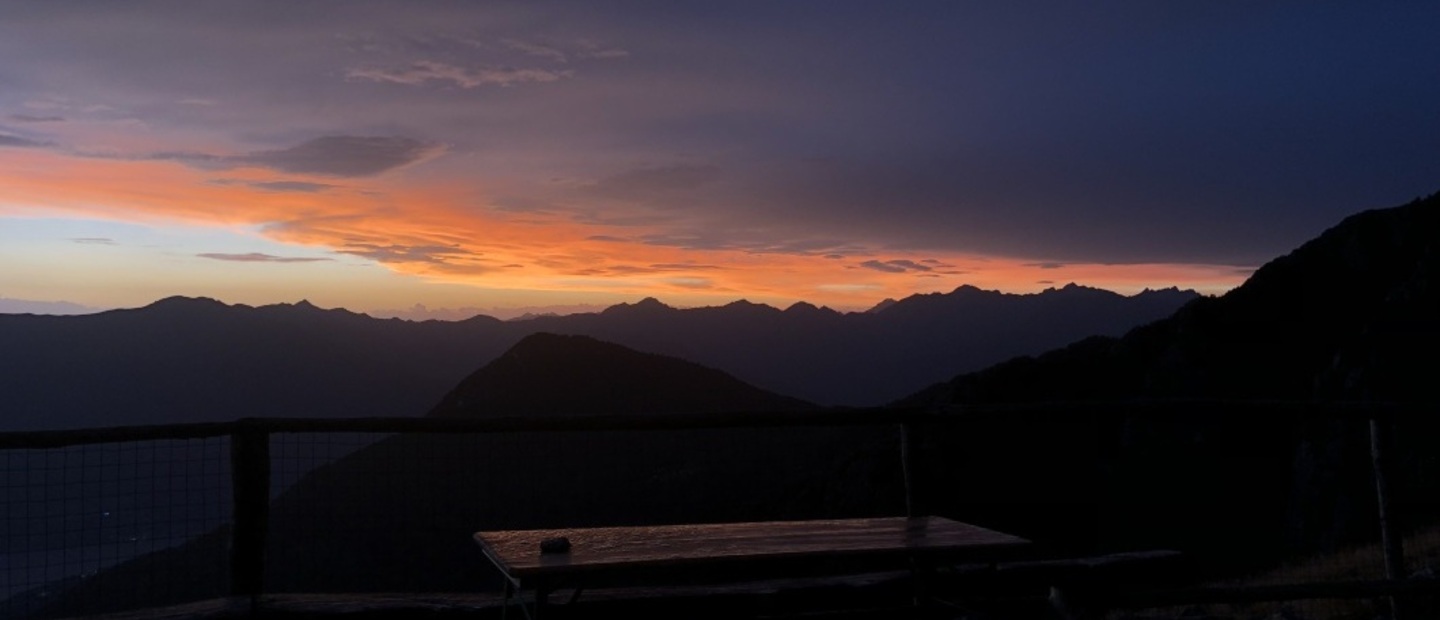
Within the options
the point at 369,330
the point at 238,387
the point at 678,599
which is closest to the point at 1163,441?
the point at 678,599

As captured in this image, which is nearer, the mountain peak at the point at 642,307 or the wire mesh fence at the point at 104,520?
the wire mesh fence at the point at 104,520

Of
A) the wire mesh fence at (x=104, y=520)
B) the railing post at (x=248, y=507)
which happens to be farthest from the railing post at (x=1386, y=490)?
the wire mesh fence at (x=104, y=520)

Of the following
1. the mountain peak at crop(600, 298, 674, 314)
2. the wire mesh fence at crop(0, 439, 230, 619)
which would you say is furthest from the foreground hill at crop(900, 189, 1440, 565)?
the mountain peak at crop(600, 298, 674, 314)

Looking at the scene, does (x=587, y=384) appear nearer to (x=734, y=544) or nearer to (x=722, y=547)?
(x=734, y=544)

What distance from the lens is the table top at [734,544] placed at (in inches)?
172

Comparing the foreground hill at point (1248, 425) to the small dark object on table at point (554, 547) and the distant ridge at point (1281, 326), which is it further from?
the small dark object on table at point (554, 547)

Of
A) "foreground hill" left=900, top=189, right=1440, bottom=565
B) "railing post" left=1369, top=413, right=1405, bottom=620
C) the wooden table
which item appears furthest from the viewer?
"foreground hill" left=900, top=189, right=1440, bottom=565

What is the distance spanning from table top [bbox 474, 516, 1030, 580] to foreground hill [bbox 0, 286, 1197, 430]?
119 metres

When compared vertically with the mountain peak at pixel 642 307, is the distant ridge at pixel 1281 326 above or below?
below

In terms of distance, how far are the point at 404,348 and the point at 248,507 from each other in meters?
162

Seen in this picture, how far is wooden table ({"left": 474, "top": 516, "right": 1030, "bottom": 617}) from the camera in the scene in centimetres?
437

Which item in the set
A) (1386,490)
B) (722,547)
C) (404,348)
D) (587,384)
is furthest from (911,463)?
(404,348)

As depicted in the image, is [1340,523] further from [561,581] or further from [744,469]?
[744,469]

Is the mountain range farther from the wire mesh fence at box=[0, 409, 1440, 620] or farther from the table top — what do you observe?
the table top
